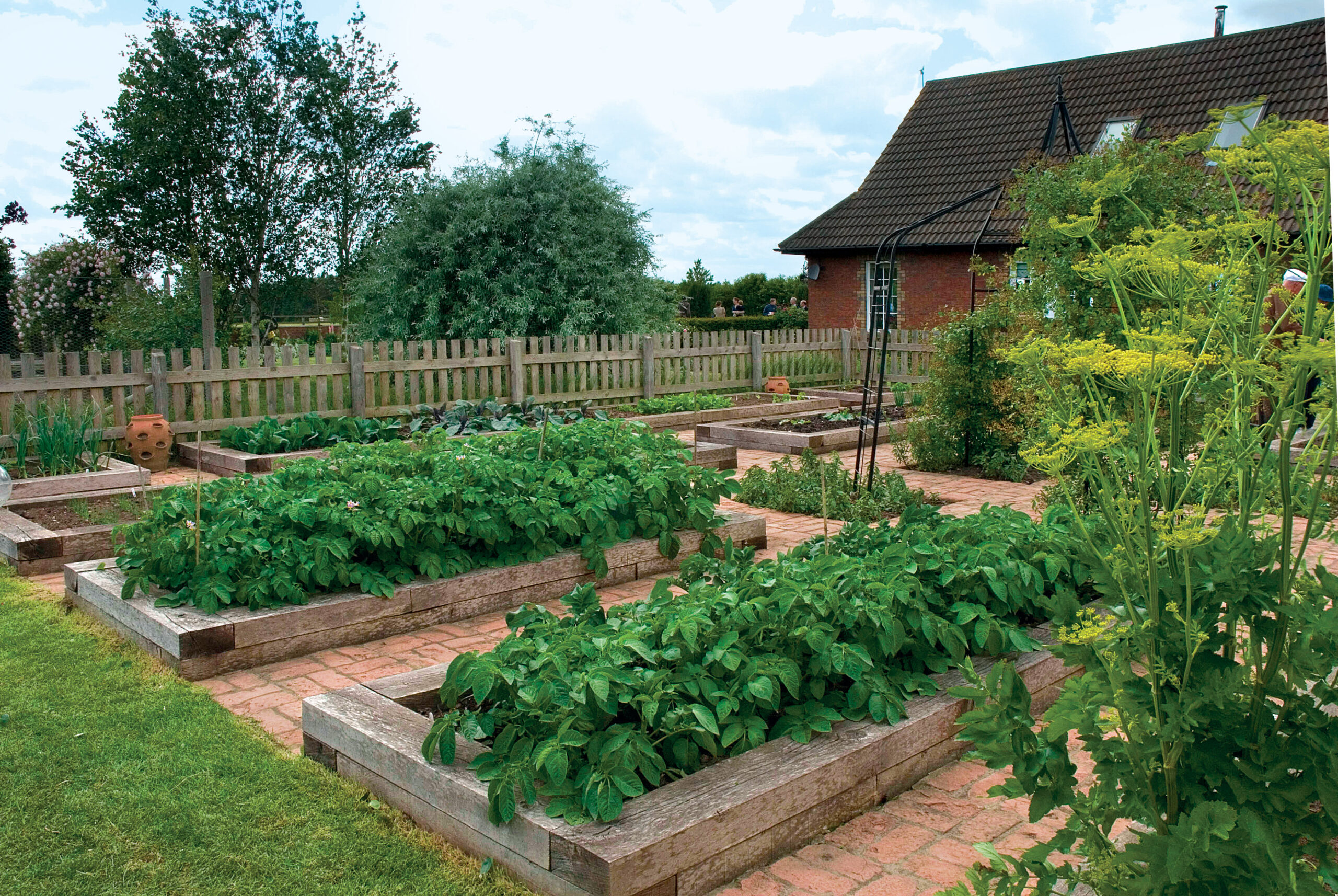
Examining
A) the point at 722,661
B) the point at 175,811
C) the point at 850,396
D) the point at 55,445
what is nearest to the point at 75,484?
the point at 55,445

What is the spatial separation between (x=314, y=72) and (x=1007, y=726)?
31.9 meters

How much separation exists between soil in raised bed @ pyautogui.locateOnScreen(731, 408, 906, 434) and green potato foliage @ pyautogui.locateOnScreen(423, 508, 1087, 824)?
7.45m

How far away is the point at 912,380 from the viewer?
17125 mm

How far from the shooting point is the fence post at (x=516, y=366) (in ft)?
45.8

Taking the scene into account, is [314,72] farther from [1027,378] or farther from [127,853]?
[127,853]

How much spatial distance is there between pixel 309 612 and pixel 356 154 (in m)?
28.5

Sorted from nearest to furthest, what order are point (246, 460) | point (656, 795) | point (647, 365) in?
point (656, 795)
point (246, 460)
point (647, 365)

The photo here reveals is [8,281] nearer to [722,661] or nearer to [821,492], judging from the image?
[821,492]

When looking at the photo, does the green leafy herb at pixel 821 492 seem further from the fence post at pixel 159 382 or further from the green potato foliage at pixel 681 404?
the fence post at pixel 159 382

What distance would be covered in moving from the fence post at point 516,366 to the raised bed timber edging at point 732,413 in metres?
1.82

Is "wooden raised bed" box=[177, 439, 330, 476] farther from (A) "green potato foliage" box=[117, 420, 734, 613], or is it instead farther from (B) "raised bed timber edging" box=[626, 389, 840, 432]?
(B) "raised bed timber edging" box=[626, 389, 840, 432]

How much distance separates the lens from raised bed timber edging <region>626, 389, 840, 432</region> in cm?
1305

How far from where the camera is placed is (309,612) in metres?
5.07

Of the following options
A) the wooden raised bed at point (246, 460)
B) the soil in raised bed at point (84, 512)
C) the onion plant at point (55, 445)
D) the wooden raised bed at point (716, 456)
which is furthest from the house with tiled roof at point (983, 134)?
the soil in raised bed at point (84, 512)
